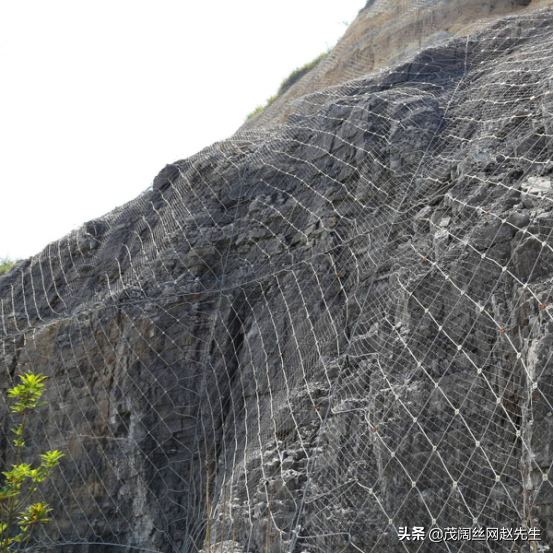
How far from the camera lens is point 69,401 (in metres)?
3.95

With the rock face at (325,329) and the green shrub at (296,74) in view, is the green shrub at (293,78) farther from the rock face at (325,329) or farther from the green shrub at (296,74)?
the rock face at (325,329)

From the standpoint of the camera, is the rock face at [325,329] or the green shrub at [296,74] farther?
the green shrub at [296,74]

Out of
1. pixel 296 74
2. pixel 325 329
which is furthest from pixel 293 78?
pixel 325 329

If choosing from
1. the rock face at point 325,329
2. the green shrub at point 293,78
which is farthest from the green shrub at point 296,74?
the rock face at point 325,329

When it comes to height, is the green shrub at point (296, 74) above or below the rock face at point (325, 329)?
above

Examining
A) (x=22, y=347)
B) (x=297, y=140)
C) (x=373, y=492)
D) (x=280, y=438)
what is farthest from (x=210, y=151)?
(x=373, y=492)

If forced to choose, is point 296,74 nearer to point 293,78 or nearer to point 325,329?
point 293,78

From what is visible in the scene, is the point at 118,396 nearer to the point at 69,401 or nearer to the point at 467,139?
the point at 69,401

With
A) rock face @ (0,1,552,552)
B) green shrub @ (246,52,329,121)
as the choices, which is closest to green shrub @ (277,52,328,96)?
green shrub @ (246,52,329,121)

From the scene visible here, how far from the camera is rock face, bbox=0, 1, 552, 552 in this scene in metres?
2.37

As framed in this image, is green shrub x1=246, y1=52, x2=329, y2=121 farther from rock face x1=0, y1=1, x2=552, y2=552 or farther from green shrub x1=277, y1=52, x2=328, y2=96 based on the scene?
rock face x1=0, y1=1, x2=552, y2=552

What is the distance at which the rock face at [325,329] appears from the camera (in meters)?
2.37

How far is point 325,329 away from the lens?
125 inches

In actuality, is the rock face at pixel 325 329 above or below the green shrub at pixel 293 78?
below
